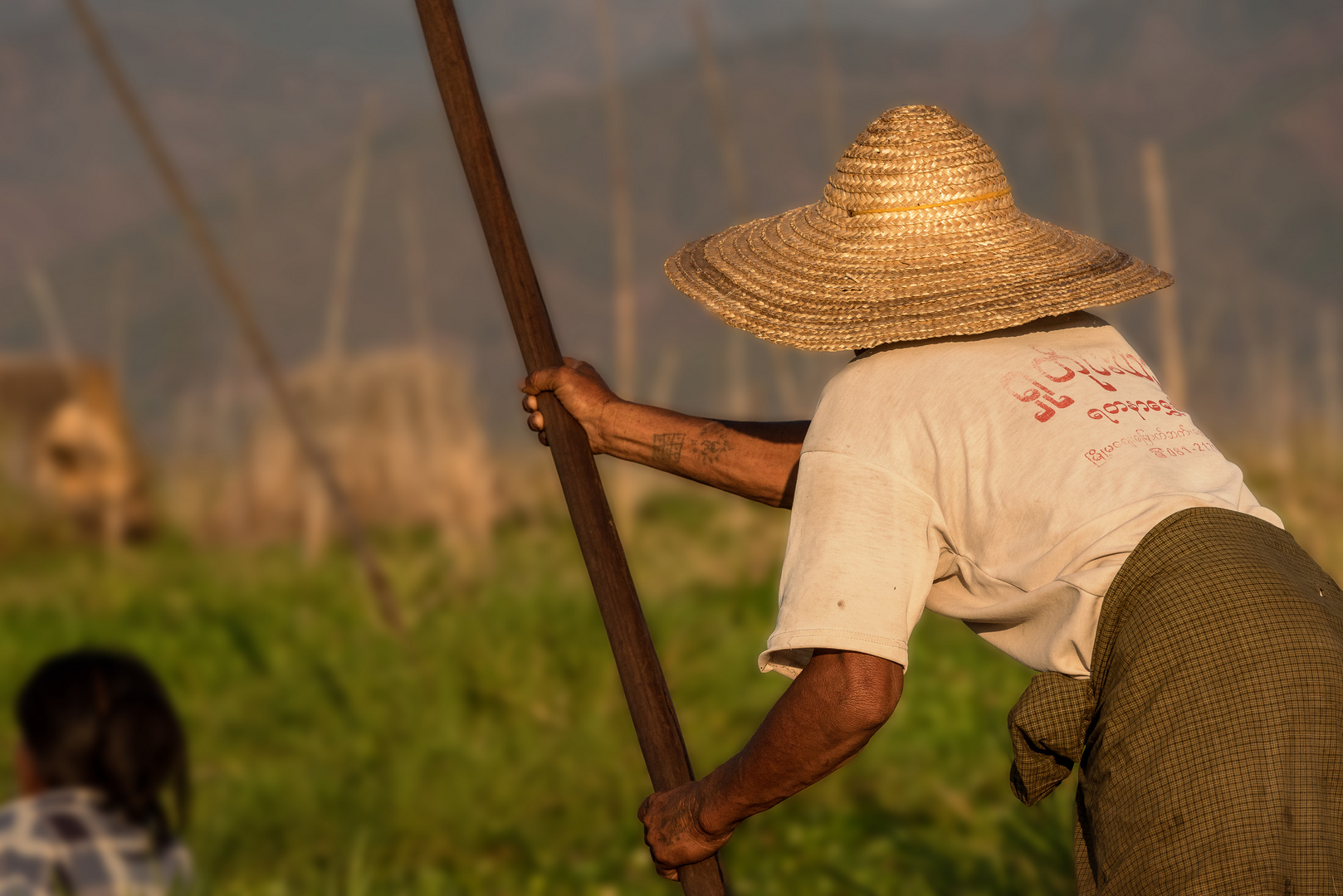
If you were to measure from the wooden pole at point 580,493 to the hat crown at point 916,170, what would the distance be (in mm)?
453

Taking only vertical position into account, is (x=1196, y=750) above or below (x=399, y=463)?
above

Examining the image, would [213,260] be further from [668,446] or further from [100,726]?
[668,446]

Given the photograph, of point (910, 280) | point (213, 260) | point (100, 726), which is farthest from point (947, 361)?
point (213, 260)

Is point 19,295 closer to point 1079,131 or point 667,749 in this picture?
point 1079,131

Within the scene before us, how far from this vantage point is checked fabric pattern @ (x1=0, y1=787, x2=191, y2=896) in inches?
109

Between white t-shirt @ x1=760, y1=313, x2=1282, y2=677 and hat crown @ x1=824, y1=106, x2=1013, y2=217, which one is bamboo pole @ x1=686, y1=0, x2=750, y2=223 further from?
white t-shirt @ x1=760, y1=313, x2=1282, y2=677

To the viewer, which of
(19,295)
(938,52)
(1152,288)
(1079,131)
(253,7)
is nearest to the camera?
(1152,288)

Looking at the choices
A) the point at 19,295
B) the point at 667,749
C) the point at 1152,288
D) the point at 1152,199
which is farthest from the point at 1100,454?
the point at 19,295

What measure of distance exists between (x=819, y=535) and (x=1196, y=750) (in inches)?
19.2

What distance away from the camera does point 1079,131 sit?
9336 mm

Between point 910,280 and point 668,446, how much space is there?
46 centimetres

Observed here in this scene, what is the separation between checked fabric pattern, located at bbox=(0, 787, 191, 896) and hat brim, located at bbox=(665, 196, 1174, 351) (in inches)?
73.9

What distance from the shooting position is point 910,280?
170 centimetres

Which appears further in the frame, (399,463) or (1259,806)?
(399,463)
